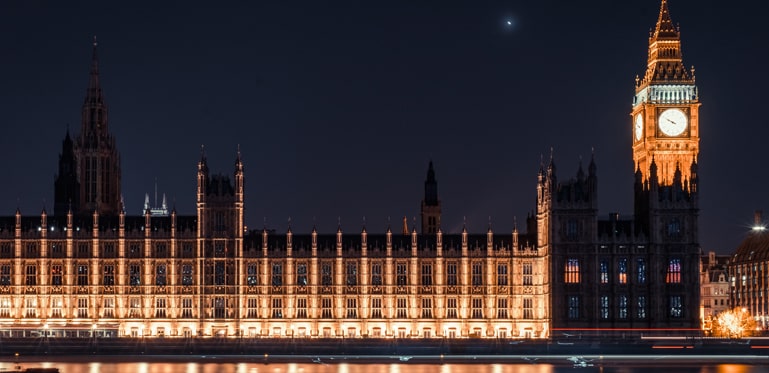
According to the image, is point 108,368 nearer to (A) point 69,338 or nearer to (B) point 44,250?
(A) point 69,338

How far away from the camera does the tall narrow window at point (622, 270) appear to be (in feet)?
590

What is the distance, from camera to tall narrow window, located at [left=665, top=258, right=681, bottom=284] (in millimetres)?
179375

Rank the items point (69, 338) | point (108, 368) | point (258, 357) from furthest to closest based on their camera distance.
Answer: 1. point (69, 338)
2. point (258, 357)
3. point (108, 368)

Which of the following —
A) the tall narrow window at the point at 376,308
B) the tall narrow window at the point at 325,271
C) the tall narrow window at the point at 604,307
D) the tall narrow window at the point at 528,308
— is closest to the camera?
the tall narrow window at the point at 604,307

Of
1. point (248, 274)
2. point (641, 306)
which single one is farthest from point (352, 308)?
point (641, 306)

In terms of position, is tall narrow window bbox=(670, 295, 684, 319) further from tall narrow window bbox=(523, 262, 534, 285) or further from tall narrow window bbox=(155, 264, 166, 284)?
tall narrow window bbox=(155, 264, 166, 284)

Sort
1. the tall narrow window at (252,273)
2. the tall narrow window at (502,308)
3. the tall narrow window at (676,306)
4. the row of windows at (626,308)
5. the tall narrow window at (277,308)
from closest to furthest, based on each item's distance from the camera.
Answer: the tall narrow window at (676,306) < the row of windows at (626,308) < the tall narrow window at (502,308) < the tall narrow window at (277,308) < the tall narrow window at (252,273)

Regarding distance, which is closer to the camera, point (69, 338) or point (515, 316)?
point (69, 338)

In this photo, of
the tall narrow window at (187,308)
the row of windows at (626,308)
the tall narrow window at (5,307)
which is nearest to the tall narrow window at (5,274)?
the tall narrow window at (5,307)

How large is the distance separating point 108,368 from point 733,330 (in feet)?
232

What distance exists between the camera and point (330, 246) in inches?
7333

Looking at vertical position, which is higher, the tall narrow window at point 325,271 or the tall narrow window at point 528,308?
the tall narrow window at point 325,271

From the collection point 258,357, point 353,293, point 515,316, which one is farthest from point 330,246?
point 258,357

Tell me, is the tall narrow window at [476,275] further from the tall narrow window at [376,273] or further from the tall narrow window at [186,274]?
the tall narrow window at [186,274]
